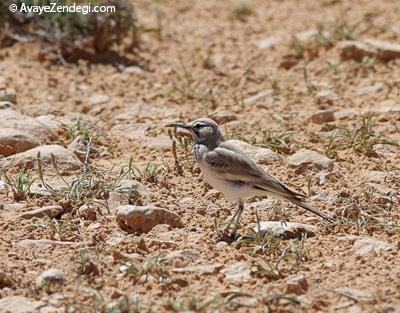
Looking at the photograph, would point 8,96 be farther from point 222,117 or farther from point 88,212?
point 88,212

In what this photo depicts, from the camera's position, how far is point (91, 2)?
33.9ft

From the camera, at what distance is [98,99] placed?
9.12 m

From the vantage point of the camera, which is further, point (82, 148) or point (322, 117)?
point (322, 117)

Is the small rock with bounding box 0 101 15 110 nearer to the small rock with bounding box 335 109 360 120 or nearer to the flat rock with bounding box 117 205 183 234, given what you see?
the flat rock with bounding box 117 205 183 234

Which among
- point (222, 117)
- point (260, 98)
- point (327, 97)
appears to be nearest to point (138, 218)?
point (222, 117)

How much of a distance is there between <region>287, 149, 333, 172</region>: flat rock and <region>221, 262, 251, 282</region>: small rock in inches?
75.1

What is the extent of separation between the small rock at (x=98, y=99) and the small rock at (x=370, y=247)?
149 inches

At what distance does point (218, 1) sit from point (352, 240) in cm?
675

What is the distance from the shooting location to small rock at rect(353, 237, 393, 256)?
5.84 meters

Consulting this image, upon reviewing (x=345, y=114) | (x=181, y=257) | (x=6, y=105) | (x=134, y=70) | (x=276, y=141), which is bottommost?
(x=181, y=257)

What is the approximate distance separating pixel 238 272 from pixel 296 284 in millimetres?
427

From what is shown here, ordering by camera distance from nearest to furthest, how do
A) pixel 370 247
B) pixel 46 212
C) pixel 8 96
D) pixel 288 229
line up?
pixel 370 247 → pixel 288 229 → pixel 46 212 → pixel 8 96

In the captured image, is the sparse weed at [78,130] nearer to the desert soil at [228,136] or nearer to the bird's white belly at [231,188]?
the desert soil at [228,136]

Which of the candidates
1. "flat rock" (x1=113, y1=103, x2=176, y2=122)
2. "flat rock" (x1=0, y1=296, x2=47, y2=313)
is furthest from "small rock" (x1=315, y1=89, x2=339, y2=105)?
"flat rock" (x1=0, y1=296, x2=47, y2=313)
